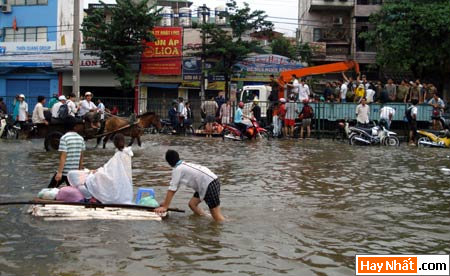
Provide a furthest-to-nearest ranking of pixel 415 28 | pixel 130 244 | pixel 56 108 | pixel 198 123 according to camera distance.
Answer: pixel 415 28, pixel 198 123, pixel 56 108, pixel 130 244

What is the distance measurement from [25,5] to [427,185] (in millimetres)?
35004

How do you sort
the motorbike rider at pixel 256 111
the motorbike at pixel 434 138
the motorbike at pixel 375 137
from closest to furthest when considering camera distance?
the motorbike at pixel 434 138 < the motorbike at pixel 375 137 < the motorbike rider at pixel 256 111

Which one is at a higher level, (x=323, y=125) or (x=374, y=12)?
(x=374, y=12)

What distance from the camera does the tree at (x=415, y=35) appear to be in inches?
1324

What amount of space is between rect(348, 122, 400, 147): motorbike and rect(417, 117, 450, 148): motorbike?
101cm

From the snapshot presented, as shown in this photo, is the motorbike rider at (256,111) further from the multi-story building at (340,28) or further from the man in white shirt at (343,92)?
the multi-story building at (340,28)

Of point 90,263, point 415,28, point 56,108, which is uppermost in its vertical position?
point 415,28

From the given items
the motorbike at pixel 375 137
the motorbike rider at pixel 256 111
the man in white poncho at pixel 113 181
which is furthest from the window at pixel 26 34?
the man in white poncho at pixel 113 181

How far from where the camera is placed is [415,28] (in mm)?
34750

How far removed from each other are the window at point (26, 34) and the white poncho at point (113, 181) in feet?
111

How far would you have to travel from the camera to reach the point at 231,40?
3578 cm

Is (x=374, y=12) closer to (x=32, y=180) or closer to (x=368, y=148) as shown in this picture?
(x=368, y=148)

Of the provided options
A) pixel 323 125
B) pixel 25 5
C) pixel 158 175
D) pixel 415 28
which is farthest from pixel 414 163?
pixel 25 5

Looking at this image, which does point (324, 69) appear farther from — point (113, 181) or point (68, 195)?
point (68, 195)
